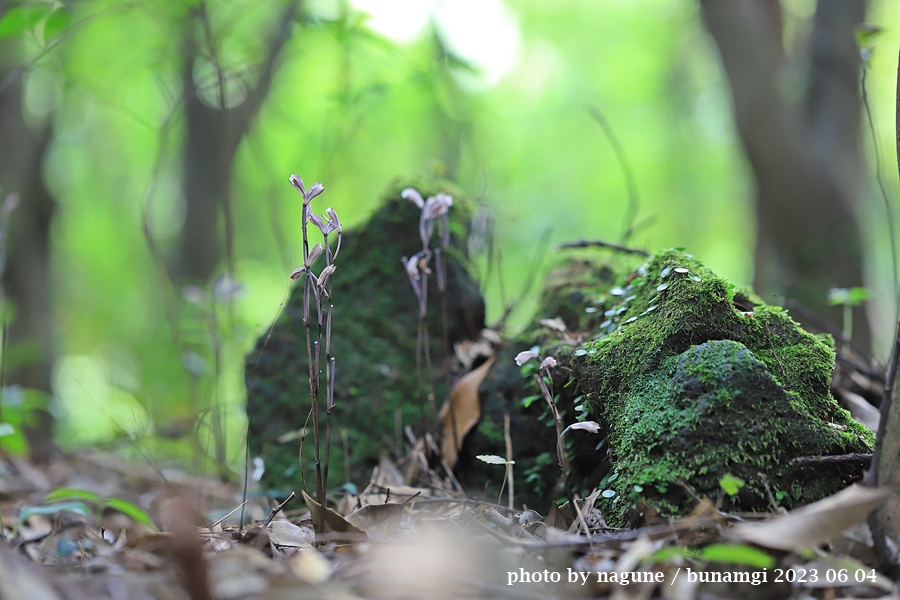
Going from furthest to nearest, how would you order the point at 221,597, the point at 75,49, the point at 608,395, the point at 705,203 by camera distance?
the point at 705,203, the point at 75,49, the point at 608,395, the point at 221,597

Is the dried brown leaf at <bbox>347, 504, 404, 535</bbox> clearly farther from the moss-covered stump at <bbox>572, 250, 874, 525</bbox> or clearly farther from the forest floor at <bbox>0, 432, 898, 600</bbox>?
the moss-covered stump at <bbox>572, 250, 874, 525</bbox>

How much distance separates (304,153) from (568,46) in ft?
38.8

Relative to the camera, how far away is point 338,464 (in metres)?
2.61

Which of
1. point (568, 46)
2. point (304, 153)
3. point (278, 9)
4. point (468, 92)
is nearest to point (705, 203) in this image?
point (568, 46)

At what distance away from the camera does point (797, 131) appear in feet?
18.7

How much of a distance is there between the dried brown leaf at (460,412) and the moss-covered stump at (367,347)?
176 mm

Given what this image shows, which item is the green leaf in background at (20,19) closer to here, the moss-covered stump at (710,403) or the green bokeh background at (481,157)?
the moss-covered stump at (710,403)

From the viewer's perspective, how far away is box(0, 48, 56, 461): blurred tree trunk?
5.43 meters

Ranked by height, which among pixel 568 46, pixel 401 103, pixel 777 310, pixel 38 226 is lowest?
pixel 777 310

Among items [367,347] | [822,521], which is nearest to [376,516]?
[367,347]

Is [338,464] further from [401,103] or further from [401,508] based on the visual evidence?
[401,103]

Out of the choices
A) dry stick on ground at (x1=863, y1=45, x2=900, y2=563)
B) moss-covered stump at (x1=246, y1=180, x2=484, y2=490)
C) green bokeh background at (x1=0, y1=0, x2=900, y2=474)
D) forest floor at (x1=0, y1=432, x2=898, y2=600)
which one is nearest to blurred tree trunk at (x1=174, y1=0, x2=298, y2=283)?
green bokeh background at (x1=0, y1=0, x2=900, y2=474)

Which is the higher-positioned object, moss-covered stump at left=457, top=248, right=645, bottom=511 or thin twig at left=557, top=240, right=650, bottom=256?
thin twig at left=557, top=240, right=650, bottom=256

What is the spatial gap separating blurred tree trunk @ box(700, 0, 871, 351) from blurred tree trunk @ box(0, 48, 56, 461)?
6.80 metres
